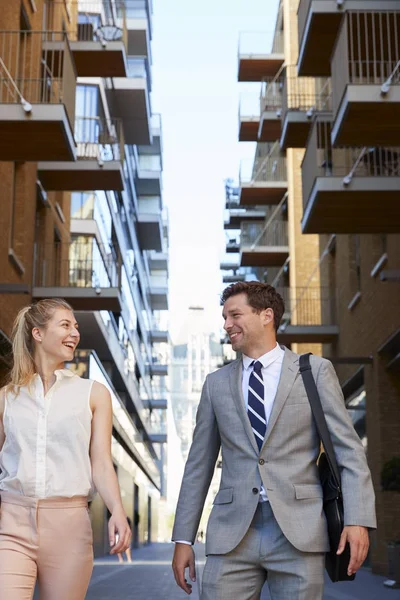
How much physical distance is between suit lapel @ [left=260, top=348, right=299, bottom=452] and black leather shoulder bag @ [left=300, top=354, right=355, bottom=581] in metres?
0.05

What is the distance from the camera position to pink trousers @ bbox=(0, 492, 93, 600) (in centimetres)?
404

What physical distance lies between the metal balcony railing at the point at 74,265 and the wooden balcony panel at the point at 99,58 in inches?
153

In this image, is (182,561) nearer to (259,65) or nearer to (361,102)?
(361,102)

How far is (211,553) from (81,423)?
0.76m

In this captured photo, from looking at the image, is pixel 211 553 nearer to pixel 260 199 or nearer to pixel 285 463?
pixel 285 463

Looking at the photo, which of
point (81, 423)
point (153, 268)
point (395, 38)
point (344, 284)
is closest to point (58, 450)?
point (81, 423)

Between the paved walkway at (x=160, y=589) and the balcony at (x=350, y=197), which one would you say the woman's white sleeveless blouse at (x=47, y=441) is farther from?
the balcony at (x=350, y=197)

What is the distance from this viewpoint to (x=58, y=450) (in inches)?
170

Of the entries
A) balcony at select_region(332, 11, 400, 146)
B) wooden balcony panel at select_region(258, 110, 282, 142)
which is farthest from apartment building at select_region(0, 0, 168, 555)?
wooden balcony panel at select_region(258, 110, 282, 142)

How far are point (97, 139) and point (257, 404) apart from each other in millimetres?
22442

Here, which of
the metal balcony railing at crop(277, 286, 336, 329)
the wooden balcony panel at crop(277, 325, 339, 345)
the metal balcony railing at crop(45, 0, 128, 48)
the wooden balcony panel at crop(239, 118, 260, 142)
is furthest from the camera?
the wooden balcony panel at crop(239, 118, 260, 142)

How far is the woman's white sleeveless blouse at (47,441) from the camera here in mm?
4242

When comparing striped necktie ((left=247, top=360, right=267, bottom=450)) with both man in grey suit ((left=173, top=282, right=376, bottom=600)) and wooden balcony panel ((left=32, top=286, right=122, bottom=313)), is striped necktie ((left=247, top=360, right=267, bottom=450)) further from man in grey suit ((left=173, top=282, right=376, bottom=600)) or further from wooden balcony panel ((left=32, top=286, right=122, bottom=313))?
wooden balcony panel ((left=32, top=286, right=122, bottom=313))

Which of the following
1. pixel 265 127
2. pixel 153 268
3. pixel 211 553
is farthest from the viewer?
pixel 153 268
